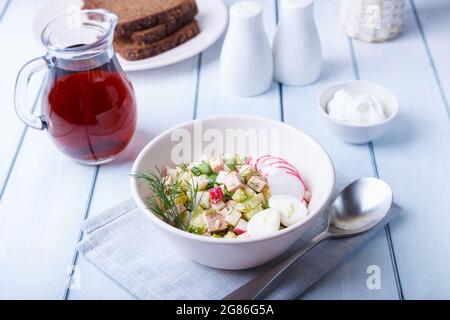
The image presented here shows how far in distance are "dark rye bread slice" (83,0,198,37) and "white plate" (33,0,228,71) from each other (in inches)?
3.1

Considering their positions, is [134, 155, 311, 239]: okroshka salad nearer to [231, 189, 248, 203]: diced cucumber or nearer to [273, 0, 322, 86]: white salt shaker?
[231, 189, 248, 203]: diced cucumber

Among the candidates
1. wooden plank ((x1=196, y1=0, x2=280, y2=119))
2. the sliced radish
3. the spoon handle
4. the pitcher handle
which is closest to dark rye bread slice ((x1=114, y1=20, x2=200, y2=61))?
wooden plank ((x1=196, y1=0, x2=280, y2=119))

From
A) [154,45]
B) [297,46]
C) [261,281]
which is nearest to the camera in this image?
[261,281]

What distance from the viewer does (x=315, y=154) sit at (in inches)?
50.1

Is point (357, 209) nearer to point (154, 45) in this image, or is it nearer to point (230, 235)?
point (230, 235)

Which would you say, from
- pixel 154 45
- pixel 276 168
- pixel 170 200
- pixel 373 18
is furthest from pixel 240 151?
pixel 373 18

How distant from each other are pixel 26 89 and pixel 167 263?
1.81 ft

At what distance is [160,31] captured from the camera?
185cm

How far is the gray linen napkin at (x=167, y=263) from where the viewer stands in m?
1.16

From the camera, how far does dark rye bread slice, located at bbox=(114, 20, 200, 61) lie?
5.96 feet

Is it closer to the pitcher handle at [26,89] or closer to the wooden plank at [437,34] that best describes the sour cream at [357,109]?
the wooden plank at [437,34]

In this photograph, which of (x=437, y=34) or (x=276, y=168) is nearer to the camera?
(x=276, y=168)

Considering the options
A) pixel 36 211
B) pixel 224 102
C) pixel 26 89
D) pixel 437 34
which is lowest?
pixel 437 34

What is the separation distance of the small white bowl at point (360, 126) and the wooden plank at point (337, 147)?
34mm
